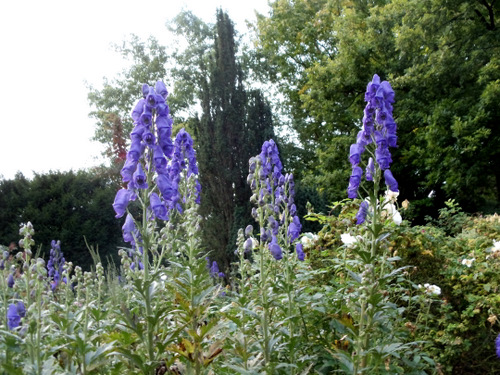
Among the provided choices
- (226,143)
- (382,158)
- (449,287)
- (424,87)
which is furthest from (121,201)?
(424,87)

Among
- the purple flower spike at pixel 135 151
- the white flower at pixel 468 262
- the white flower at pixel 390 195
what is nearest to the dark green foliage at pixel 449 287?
the white flower at pixel 468 262

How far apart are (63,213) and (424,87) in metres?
11.8

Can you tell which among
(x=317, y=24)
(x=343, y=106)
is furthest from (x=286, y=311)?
(x=317, y=24)

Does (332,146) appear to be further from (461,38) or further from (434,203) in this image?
(461,38)

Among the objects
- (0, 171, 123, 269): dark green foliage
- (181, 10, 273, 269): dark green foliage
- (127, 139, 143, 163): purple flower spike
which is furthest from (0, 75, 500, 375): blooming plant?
(0, 171, 123, 269): dark green foliage

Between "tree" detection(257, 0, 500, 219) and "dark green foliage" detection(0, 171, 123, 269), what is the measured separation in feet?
23.8

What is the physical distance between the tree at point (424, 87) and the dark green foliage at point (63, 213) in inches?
286

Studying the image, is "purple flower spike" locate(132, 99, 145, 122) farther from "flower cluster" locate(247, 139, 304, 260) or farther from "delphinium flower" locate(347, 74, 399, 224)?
"delphinium flower" locate(347, 74, 399, 224)

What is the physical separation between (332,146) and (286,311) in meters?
13.7

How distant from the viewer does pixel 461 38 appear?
42.3ft

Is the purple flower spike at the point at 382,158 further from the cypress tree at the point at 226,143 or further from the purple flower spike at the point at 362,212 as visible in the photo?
the cypress tree at the point at 226,143

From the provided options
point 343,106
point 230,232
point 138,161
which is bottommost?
point 138,161

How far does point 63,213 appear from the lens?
45.2 ft

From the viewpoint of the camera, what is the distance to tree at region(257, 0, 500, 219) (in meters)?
12.4
